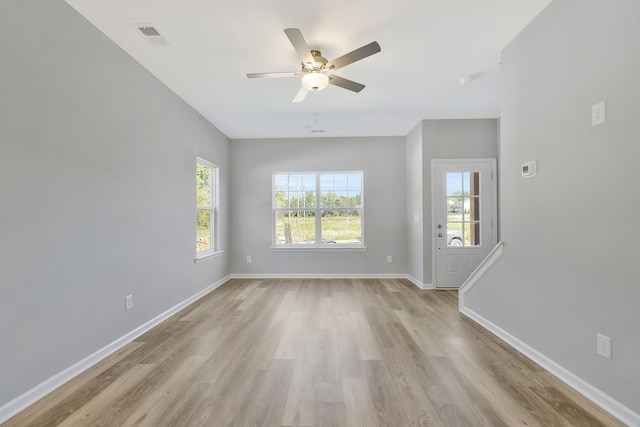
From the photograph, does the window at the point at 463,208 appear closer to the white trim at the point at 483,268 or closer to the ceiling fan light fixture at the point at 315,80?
the white trim at the point at 483,268

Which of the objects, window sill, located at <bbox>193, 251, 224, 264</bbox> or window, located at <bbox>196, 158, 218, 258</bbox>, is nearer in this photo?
window sill, located at <bbox>193, 251, 224, 264</bbox>

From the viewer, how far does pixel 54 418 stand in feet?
5.50

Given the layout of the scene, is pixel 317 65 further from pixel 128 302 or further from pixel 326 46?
pixel 128 302

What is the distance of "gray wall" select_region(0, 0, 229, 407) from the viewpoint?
1.72m

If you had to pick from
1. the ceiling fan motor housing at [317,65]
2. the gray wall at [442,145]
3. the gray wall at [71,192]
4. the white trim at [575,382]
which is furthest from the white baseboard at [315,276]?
the ceiling fan motor housing at [317,65]

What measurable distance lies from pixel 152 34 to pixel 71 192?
1.43m

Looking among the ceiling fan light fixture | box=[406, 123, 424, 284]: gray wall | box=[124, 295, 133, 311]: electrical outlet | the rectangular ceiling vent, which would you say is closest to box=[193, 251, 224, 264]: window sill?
box=[124, 295, 133, 311]: electrical outlet

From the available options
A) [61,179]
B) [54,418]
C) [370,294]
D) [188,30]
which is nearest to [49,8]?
[188,30]

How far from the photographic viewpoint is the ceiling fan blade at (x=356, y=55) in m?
2.18

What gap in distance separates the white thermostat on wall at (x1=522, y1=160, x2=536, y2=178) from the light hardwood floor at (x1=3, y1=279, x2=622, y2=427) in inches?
58.6

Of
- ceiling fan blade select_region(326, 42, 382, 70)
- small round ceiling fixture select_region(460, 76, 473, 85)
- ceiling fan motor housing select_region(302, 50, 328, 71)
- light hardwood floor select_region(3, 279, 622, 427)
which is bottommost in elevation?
light hardwood floor select_region(3, 279, 622, 427)

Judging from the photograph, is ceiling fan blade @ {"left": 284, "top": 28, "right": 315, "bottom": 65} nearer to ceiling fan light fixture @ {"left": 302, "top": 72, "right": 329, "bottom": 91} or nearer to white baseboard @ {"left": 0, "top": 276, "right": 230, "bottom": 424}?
ceiling fan light fixture @ {"left": 302, "top": 72, "right": 329, "bottom": 91}

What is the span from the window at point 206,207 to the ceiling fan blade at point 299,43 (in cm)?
261

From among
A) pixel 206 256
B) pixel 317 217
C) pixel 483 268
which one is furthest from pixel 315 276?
pixel 483 268
